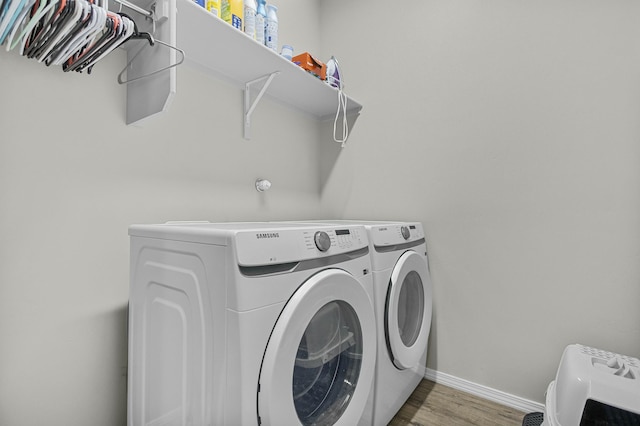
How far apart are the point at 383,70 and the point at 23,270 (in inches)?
80.3

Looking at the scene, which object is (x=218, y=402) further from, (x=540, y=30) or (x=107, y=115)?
(x=540, y=30)

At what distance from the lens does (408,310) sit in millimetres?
1632

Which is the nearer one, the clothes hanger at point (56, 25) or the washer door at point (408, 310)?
the clothes hanger at point (56, 25)

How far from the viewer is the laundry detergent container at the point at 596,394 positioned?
3.24 ft

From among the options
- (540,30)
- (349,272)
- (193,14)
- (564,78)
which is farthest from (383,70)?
(349,272)

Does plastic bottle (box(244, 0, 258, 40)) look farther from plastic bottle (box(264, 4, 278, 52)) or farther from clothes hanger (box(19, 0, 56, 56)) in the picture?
clothes hanger (box(19, 0, 56, 56))

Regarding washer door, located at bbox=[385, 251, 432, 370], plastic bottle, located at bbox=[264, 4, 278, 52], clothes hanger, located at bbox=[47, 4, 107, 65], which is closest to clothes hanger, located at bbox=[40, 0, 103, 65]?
clothes hanger, located at bbox=[47, 4, 107, 65]

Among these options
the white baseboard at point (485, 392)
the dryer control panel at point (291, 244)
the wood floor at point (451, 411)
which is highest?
the dryer control panel at point (291, 244)

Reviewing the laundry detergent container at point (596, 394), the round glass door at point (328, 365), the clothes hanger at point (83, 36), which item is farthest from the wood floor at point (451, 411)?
the clothes hanger at point (83, 36)

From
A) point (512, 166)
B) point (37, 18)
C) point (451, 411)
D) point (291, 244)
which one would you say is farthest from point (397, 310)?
point (37, 18)

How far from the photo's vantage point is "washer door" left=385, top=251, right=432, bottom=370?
1.33 meters

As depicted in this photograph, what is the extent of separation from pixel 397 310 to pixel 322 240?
664mm

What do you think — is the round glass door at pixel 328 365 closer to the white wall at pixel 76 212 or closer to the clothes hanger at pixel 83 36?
the white wall at pixel 76 212

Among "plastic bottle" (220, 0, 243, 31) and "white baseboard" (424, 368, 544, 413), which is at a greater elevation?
"plastic bottle" (220, 0, 243, 31)
